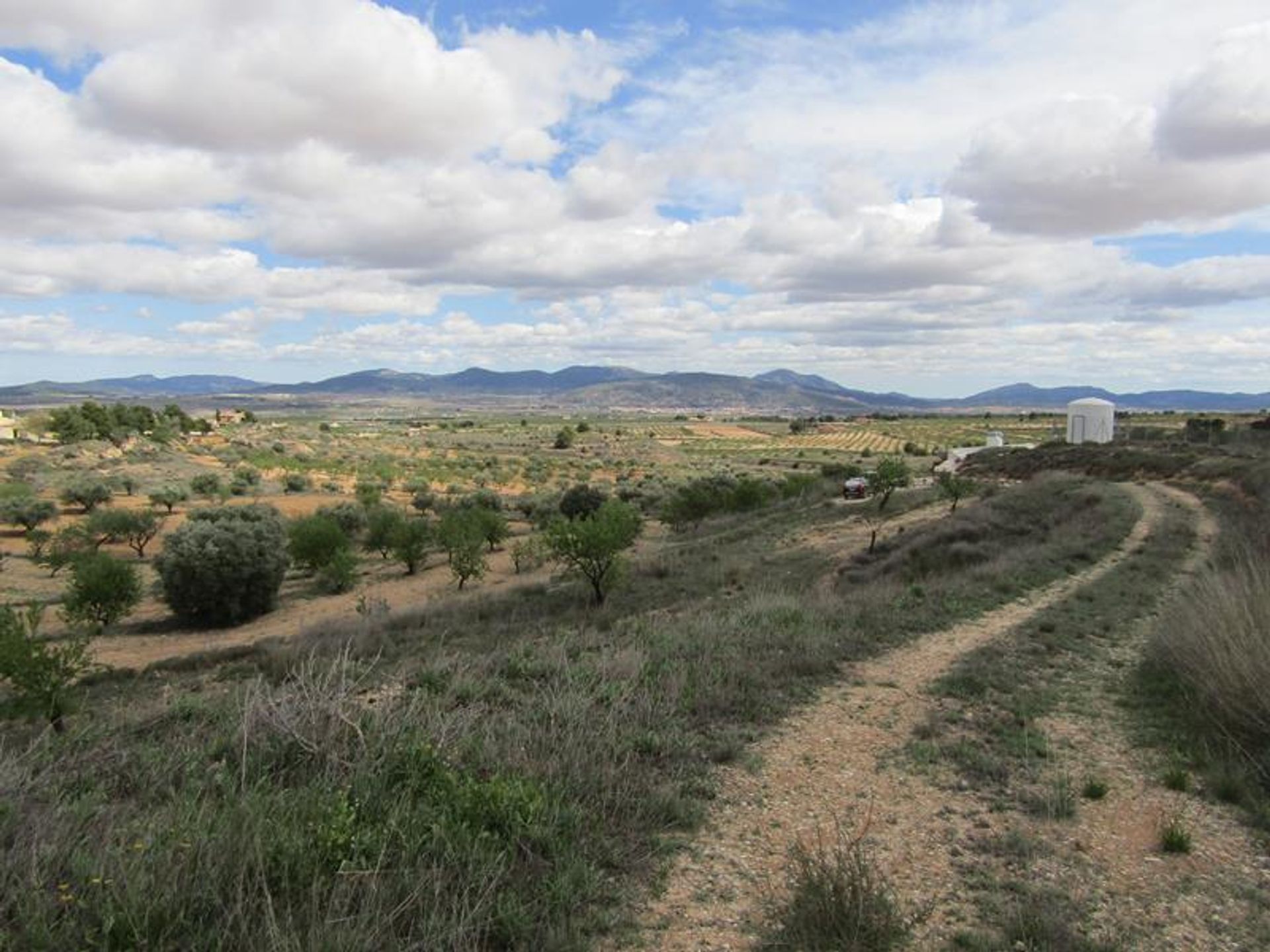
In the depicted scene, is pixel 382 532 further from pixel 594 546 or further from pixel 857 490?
pixel 857 490

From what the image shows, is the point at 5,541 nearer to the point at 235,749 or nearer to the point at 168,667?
the point at 168,667

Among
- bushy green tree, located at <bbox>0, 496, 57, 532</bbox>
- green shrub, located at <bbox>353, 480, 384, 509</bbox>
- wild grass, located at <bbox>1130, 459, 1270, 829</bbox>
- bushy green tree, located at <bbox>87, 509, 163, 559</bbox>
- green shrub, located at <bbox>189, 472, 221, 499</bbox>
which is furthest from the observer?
green shrub, located at <bbox>189, 472, 221, 499</bbox>

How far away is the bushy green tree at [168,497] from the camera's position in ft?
141

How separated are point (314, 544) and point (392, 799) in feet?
96.9

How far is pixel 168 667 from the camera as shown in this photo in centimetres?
1911

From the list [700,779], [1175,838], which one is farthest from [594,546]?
[1175,838]

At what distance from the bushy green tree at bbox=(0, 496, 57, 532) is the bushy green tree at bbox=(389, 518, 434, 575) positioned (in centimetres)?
1852

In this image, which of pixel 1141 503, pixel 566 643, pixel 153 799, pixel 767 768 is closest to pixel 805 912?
pixel 767 768

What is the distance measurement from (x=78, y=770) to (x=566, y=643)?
6570 millimetres

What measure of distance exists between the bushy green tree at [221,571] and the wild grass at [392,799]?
1842 cm

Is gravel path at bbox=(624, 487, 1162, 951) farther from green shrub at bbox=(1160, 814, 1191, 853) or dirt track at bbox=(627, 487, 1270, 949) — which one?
green shrub at bbox=(1160, 814, 1191, 853)

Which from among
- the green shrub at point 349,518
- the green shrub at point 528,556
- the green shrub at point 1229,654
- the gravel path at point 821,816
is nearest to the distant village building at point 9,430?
the green shrub at point 349,518

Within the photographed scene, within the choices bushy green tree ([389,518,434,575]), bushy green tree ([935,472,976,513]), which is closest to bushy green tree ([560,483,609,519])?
bushy green tree ([389,518,434,575])

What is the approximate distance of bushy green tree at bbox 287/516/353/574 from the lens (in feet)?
105
